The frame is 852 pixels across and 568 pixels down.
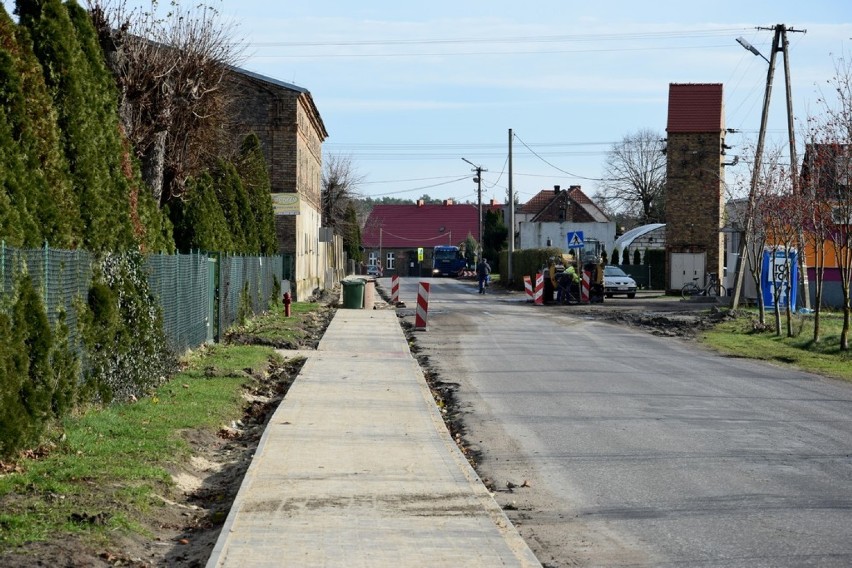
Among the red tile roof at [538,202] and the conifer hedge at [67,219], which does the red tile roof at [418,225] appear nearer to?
the red tile roof at [538,202]

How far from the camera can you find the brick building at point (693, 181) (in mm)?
54250

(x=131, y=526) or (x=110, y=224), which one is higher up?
(x=110, y=224)

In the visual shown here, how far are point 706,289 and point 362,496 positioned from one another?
1596 inches

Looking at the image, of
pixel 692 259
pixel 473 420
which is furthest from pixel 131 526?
pixel 692 259

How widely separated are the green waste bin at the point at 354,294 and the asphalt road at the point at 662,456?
1713cm

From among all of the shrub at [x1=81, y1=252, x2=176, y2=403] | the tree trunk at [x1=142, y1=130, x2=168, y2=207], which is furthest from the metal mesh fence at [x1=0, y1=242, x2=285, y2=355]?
the tree trunk at [x1=142, y1=130, x2=168, y2=207]

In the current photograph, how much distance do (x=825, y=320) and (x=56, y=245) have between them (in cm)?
2504

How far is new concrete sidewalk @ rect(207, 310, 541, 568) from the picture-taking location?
6992 millimetres

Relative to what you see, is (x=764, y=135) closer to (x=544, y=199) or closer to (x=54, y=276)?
(x=54, y=276)

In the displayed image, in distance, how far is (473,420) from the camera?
13.5 meters

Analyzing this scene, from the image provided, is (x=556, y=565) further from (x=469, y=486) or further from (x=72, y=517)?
(x=72, y=517)

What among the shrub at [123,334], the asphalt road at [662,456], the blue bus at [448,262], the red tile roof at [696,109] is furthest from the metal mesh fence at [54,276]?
the blue bus at [448,262]

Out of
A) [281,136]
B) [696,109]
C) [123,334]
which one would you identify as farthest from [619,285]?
[123,334]

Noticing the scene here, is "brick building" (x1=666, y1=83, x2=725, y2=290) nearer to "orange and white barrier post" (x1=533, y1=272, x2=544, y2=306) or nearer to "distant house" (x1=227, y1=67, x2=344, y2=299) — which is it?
"orange and white barrier post" (x1=533, y1=272, x2=544, y2=306)
